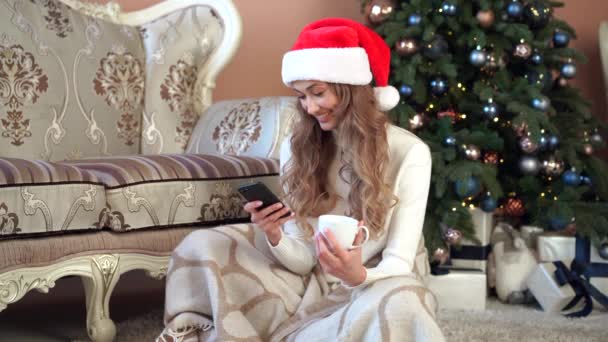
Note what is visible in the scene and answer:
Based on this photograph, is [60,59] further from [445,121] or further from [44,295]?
[445,121]

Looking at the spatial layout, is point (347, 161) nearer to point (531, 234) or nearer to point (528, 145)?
point (528, 145)

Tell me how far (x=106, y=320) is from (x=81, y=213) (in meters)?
0.27

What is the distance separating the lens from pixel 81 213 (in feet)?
5.36

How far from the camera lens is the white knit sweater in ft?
4.53

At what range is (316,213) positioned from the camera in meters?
1.54

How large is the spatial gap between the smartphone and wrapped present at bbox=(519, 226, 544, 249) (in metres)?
1.41

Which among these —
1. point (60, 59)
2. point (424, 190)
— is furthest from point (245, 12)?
point (424, 190)

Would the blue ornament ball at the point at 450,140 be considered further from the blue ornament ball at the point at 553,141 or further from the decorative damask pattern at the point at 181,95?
the decorative damask pattern at the point at 181,95

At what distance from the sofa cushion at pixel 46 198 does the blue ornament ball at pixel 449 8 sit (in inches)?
51.7

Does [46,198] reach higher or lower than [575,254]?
higher

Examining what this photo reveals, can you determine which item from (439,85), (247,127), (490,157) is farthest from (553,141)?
(247,127)

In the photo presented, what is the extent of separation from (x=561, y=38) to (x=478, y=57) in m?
0.37

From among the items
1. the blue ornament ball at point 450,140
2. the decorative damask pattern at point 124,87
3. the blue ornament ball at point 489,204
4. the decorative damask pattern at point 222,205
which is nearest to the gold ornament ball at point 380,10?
the blue ornament ball at point 450,140

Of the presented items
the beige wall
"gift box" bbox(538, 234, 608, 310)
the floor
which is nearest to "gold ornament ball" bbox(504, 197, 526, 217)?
"gift box" bbox(538, 234, 608, 310)
